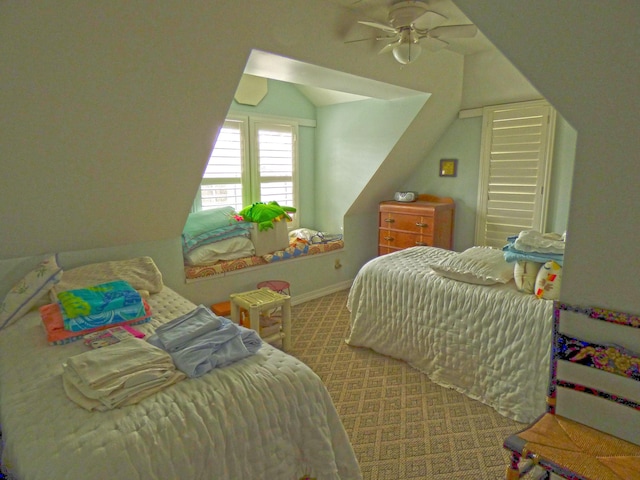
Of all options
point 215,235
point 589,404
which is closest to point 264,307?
point 215,235

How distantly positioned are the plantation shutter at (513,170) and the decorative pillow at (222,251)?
260cm

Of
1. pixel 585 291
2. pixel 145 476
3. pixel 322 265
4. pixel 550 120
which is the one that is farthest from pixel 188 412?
pixel 550 120

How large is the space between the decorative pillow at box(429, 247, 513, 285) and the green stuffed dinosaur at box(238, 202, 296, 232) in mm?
1745

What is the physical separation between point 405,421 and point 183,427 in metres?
1.48

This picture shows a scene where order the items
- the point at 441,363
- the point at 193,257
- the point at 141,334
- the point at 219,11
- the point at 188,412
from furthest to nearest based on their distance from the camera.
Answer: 1. the point at 193,257
2. the point at 441,363
3. the point at 219,11
4. the point at 141,334
5. the point at 188,412

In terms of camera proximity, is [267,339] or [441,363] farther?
[267,339]

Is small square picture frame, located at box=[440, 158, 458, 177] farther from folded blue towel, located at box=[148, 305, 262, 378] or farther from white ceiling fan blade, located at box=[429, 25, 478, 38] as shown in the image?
folded blue towel, located at box=[148, 305, 262, 378]

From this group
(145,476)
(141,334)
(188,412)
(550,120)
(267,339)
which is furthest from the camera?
(550,120)

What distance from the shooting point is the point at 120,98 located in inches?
83.2

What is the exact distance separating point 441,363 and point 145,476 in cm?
206

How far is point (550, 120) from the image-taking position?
12.0ft

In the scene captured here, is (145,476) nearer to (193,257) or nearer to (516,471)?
(516,471)

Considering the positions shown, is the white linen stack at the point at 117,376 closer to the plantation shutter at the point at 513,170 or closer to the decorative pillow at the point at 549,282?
the decorative pillow at the point at 549,282

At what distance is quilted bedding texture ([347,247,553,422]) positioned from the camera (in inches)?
88.3
